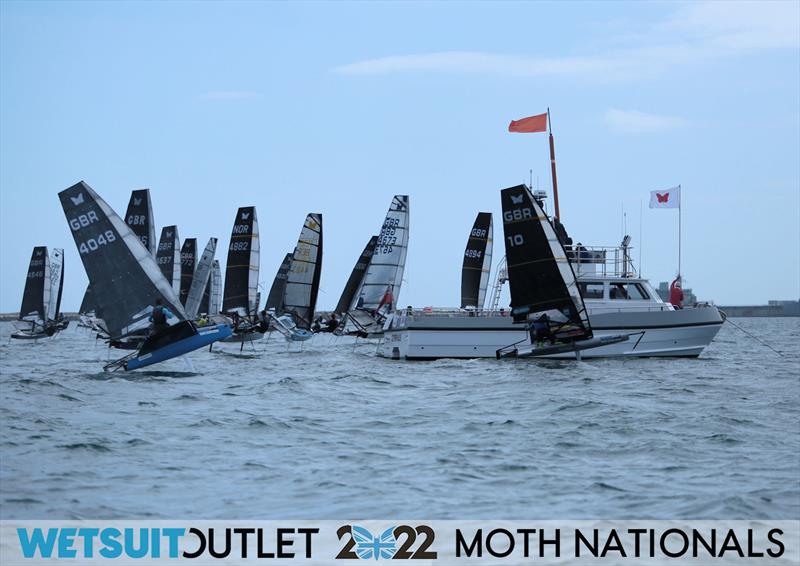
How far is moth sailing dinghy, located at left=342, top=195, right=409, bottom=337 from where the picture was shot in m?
46.8

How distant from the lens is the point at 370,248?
57750 millimetres

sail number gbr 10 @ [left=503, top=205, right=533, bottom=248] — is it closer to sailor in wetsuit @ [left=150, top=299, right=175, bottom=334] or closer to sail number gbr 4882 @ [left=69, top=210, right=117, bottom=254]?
sailor in wetsuit @ [left=150, top=299, right=175, bottom=334]

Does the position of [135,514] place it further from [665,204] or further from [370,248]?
[370,248]

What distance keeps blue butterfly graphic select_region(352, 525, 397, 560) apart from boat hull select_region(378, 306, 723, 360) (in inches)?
864

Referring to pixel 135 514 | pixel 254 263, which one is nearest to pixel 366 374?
pixel 135 514

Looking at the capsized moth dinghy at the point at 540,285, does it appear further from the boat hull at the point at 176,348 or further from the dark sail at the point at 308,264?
the dark sail at the point at 308,264

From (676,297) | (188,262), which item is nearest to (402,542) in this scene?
(676,297)

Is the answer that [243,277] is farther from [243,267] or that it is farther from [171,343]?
[171,343]

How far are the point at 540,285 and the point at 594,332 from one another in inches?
97.5

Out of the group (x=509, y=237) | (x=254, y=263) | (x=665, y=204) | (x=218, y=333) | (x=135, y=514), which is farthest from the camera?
(x=254, y=263)

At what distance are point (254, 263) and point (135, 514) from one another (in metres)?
42.1

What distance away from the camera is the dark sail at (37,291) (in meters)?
67.4

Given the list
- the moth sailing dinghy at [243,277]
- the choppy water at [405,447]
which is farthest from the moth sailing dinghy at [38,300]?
the choppy water at [405,447]

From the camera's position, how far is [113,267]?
30.0 metres
